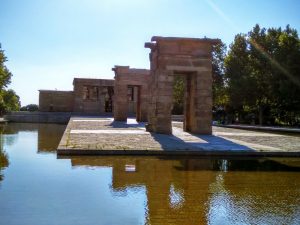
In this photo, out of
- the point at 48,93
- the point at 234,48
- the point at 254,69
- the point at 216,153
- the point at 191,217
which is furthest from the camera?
the point at 48,93

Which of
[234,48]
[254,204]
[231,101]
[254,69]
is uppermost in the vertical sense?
[234,48]

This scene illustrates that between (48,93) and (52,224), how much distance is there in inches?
1480

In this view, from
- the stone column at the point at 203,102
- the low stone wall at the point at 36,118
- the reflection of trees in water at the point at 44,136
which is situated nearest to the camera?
the reflection of trees in water at the point at 44,136

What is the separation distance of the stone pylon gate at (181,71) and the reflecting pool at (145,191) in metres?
7.01

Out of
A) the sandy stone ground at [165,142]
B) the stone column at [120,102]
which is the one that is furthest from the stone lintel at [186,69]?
the stone column at [120,102]

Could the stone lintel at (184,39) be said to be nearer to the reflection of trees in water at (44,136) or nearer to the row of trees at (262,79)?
the reflection of trees in water at (44,136)

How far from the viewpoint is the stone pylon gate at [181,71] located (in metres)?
14.9

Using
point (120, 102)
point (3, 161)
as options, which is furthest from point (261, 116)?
point (3, 161)

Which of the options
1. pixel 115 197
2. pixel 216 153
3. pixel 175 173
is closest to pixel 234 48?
pixel 216 153

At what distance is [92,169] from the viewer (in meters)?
6.68

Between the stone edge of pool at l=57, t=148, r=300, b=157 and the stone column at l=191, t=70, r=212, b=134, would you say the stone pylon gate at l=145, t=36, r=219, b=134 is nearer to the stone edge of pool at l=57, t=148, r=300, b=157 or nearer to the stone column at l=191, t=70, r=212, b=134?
the stone column at l=191, t=70, r=212, b=134

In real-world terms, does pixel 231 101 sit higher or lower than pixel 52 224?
higher

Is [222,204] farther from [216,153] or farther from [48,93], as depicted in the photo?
[48,93]

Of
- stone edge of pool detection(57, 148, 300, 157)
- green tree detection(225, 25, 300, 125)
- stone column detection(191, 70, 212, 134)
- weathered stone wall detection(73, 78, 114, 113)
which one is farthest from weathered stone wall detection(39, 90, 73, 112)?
stone edge of pool detection(57, 148, 300, 157)
